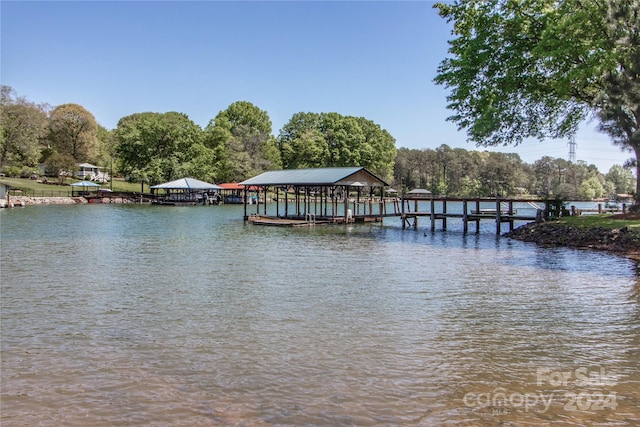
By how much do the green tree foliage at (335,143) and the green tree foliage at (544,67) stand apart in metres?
53.3

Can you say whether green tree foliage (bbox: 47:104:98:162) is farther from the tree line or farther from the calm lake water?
the calm lake water

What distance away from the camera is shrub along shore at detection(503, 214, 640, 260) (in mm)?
20016

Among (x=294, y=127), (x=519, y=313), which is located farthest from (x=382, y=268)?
(x=294, y=127)

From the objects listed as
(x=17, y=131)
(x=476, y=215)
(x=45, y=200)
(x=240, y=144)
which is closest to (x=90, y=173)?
(x=17, y=131)

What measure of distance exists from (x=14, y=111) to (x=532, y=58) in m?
72.5

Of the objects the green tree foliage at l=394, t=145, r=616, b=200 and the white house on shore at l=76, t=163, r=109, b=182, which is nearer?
the white house on shore at l=76, t=163, r=109, b=182

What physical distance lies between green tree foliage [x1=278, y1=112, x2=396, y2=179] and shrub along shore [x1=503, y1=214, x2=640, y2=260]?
58.0 metres

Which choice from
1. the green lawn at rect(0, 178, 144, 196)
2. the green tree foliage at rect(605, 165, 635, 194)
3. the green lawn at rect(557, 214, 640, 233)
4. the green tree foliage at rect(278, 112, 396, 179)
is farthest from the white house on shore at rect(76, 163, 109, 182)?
the green tree foliage at rect(605, 165, 635, 194)

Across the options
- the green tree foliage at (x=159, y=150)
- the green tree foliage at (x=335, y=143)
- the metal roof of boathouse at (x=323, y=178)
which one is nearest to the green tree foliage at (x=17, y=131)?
the green tree foliage at (x=159, y=150)

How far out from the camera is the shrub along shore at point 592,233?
20016 millimetres

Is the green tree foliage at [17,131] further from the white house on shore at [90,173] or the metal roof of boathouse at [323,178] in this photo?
the metal roof of boathouse at [323,178]

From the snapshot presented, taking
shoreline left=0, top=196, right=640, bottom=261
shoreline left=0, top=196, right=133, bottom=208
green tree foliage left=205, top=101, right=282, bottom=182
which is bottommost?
shoreline left=0, top=196, right=640, bottom=261

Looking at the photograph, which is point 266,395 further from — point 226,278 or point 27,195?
point 27,195

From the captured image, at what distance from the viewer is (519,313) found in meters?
10.0
